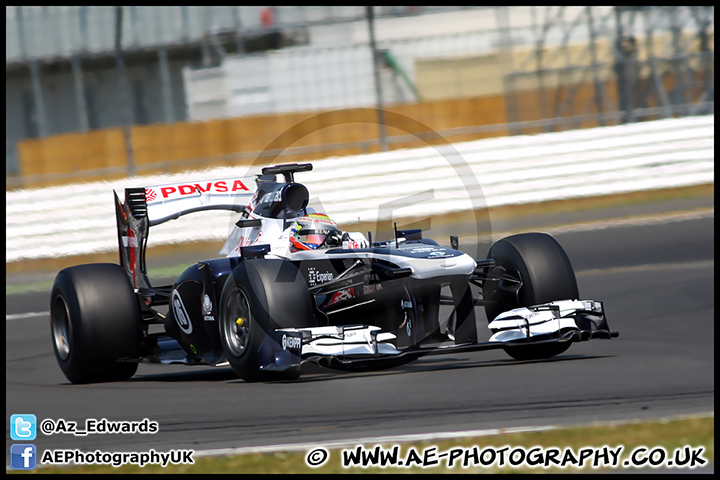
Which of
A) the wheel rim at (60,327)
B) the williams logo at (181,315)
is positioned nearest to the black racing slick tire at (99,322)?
the wheel rim at (60,327)

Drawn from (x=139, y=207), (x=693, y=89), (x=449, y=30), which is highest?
(x=449, y=30)

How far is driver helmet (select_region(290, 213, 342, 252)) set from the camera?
8.41 meters

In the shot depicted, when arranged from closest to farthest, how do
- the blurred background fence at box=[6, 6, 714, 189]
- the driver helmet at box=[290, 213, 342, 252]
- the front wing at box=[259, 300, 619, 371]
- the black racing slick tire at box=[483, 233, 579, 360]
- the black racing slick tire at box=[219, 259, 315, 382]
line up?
1. the front wing at box=[259, 300, 619, 371]
2. the black racing slick tire at box=[219, 259, 315, 382]
3. the black racing slick tire at box=[483, 233, 579, 360]
4. the driver helmet at box=[290, 213, 342, 252]
5. the blurred background fence at box=[6, 6, 714, 189]

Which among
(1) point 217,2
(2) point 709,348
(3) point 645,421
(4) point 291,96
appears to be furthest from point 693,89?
(3) point 645,421

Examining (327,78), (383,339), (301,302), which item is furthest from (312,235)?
(327,78)

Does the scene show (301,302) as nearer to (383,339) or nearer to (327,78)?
(383,339)

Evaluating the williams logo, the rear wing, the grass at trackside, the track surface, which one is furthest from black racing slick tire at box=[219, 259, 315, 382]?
the rear wing

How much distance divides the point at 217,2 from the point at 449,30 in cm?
545

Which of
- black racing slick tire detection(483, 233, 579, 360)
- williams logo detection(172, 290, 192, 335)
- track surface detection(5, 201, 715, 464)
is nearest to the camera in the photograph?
track surface detection(5, 201, 715, 464)

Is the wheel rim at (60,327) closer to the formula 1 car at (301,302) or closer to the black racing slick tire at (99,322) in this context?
the formula 1 car at (301,302)

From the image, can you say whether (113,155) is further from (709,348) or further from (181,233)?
Answer: (709,348)

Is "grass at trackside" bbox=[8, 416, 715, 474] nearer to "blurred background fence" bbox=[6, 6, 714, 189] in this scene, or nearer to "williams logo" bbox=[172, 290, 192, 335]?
"williams logo" bbox=[172, 290, 192, 335]

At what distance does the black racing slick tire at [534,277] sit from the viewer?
8.26 m

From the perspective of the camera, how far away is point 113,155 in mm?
21859
